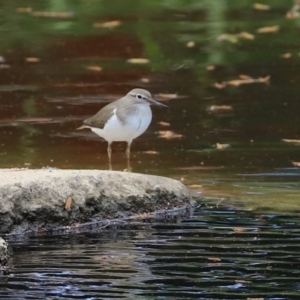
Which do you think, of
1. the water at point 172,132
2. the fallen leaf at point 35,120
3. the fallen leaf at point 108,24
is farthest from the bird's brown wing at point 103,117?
the fallen leaf at point 108,24

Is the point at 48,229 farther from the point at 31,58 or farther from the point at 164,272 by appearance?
the point at 31,58

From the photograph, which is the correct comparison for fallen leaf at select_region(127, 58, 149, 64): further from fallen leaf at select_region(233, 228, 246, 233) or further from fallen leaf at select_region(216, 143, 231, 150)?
fallen leaf at select_region(233, 228, 246, 233)

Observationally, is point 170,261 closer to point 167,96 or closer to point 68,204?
point 68,204

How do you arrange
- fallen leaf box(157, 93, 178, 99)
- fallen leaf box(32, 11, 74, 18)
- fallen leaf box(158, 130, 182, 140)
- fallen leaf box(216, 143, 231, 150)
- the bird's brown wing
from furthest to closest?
fallen leaf box(32, 11, 74, 18) → fallen leaf box(157, 93, 178, 99) → fallen leaf box(158, 130, 182, 140) → fallen leaf box(216, 143, 231, 150) → the bird's brown wing

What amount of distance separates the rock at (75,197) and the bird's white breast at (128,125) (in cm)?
120

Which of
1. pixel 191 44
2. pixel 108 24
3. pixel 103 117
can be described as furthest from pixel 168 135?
pixel 108 24

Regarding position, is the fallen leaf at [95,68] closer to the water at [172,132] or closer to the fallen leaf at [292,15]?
the water at [172,132]

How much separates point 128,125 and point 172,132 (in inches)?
79.0

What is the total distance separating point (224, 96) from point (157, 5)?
5.33 meters

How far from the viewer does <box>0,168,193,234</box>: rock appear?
8719mm

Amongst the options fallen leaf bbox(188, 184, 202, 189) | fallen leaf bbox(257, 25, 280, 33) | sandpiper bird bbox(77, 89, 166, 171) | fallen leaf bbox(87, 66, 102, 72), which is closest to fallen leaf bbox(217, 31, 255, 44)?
fallen leaf bbox(257, 25, 280, 33)

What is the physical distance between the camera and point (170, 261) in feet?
25.5

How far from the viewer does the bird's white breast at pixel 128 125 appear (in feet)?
34.9

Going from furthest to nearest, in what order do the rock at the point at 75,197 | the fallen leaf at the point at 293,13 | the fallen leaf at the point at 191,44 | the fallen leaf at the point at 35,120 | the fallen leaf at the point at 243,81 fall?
the fallen leaf at the point at 293,13, the fallen leaf at the point at 191,44, the fallen leaf at the point at 243,81, the fallen leaf at the point at 35,120, the rock at the point at 75,197
